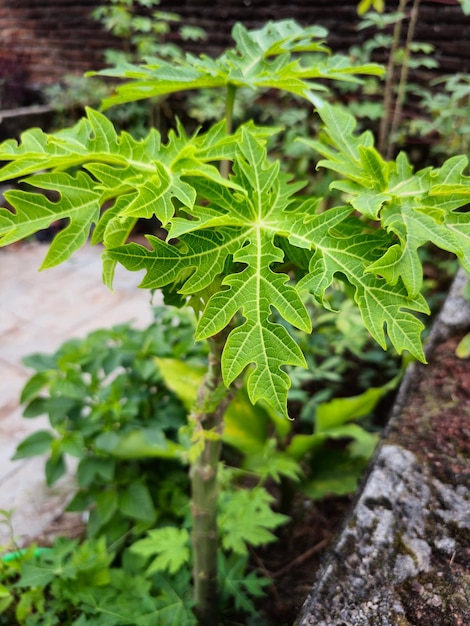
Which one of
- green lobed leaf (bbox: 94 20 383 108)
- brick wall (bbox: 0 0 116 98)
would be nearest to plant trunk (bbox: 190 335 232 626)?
green lobed leaf (bbox: 94 20 383 108)

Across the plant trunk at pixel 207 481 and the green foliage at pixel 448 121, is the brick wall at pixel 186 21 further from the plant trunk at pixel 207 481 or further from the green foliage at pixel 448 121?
the plant trunk at pixel 207 481

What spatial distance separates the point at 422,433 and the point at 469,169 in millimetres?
2157

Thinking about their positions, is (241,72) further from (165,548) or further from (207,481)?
(165,548)

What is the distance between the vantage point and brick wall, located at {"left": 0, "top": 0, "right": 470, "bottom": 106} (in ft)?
11.1

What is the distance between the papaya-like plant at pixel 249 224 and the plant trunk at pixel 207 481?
0.10 meters

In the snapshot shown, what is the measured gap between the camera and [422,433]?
125 cm

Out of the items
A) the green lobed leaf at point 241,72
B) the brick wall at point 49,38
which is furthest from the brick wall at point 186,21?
the green lobed leaf at point 241,72

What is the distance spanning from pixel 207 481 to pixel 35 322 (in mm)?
2644

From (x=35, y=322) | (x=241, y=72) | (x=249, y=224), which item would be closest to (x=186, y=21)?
(x=35, y=322)

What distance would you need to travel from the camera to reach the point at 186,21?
4.54m

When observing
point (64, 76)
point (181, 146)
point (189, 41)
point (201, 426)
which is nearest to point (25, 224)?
point (181, 146)

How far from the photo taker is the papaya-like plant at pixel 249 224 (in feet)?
2.22

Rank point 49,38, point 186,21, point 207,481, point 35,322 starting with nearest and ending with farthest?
point 207,481 < point 35,322 < point 186,21 < point 49,38

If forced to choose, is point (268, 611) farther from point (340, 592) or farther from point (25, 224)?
point (25, 224)
